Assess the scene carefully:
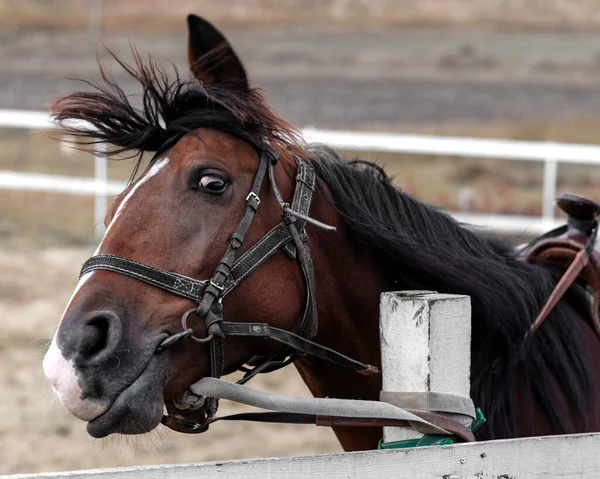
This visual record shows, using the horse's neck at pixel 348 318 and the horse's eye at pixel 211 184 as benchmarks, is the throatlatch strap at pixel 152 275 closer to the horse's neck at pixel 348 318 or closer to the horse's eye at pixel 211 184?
the horse's eye at pixel 211 184

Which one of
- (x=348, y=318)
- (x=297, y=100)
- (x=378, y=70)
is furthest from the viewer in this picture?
(x=378, y=70)

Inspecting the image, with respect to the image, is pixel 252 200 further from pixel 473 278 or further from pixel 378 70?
pixel 378 70

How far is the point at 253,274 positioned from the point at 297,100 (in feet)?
63.0

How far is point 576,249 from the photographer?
10.3 feet

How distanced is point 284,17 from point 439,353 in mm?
35036

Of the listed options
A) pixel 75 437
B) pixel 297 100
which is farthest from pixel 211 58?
pixel 297 100

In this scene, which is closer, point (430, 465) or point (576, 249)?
point (430, 465)

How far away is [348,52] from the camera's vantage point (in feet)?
96.2

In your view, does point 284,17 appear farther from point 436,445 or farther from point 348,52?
point 436,445

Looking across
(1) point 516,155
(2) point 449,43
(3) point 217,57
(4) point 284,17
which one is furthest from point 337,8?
(3) point 217,57

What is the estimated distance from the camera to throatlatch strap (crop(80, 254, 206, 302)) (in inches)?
90.0

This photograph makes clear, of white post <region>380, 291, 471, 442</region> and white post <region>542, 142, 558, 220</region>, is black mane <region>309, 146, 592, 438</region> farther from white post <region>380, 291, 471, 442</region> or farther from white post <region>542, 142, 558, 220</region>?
white post <region>542, 142, 558, 220</region>

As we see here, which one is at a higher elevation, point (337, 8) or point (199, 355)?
point (337, 8)

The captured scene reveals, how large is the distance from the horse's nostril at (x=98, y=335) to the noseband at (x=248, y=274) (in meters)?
0.12
